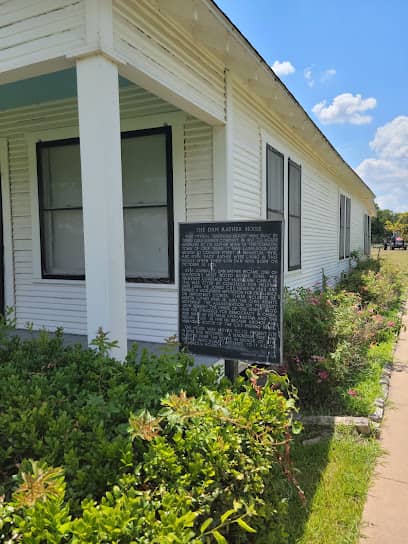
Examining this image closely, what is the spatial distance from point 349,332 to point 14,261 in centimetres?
470

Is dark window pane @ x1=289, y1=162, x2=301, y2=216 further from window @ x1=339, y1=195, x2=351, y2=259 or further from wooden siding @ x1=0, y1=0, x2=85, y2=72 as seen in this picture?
window @ x1=339, y1=195, x2=351, y2=259

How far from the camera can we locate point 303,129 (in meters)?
7.57

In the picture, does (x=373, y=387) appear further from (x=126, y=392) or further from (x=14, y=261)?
(x=14, y=261)

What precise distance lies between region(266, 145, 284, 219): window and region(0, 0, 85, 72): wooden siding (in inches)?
157

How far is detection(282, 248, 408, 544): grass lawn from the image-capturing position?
8.50 feet

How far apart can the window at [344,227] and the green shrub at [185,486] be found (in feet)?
41.3

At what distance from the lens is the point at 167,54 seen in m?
3.81

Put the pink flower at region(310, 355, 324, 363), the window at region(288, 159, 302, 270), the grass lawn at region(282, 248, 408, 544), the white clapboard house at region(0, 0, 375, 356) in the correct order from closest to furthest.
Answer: the grass lawn at region(282, 248, 408, 544) → the white clapboard house at region(0, 0, 375, 356) → the pink flower at region(310, 355, 324, 363) → the window at region(288, 159, 302, 270)

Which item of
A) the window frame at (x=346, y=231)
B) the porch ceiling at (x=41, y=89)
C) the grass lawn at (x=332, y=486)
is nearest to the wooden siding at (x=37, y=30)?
the porch ceiling at (x=41, y=89)

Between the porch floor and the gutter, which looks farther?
the porch floor

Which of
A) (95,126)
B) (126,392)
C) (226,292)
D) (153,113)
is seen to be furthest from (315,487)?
(153,113)

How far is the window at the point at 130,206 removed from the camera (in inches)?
210

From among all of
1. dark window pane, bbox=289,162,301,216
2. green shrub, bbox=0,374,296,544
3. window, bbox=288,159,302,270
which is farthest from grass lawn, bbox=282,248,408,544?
dark window pane, bbox=289,162,301,216

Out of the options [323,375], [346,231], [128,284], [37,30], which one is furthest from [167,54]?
[346,231]
